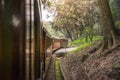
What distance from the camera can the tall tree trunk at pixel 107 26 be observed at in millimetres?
5719

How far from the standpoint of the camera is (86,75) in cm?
591

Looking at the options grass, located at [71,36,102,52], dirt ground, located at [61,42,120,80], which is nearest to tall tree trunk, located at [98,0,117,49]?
dirt ground, located at [61,42,120,80]

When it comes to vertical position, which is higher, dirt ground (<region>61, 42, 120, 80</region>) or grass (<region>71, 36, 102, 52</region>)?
grass (<region>71, 36, 102, 52</region>)

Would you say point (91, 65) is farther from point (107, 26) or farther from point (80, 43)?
point (80, 43)

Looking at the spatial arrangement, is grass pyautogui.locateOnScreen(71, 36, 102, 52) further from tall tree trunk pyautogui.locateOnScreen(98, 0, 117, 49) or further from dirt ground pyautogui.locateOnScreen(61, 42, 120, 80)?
tall tree trunk pyautogui.locateOnScreen(98, 0, 117, 49)

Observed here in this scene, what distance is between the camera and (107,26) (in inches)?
237

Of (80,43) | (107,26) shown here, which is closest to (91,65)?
(107,26)

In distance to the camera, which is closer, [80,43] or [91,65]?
[91,65]

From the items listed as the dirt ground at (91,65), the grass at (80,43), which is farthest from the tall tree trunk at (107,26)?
the grass at (80,43)

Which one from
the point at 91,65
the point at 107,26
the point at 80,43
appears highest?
the point at 107,26

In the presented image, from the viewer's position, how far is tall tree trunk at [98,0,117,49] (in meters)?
5.72

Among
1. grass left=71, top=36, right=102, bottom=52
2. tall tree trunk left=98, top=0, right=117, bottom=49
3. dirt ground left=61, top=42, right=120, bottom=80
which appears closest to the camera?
dirt ground left=61, top=42, right=120, bottom=80

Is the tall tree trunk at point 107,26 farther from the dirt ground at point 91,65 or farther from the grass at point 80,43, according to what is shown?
the grass at point 80,43

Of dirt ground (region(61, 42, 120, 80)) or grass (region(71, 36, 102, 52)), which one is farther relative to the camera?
grass (region(71, 36, 102, 52))
